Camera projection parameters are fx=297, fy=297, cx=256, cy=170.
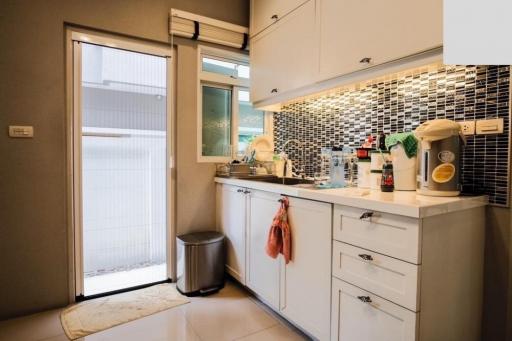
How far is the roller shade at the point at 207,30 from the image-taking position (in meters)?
2.60

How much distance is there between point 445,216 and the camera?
51.8 inches

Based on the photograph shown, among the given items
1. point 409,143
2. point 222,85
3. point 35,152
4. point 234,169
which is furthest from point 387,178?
point 35,152

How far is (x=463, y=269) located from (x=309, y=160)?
1473 mm

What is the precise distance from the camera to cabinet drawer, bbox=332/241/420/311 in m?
1.23

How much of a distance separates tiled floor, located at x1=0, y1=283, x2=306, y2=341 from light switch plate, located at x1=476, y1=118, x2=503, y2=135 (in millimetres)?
1593

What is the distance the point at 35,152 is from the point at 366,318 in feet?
7.88

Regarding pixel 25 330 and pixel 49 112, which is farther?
pixel 49 112

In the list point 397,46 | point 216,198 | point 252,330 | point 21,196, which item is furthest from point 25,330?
→ point 397,46

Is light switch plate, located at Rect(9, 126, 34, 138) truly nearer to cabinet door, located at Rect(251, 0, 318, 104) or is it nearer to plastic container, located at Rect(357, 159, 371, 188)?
cabinet door, located at Rect(251, 0, 318, 104)

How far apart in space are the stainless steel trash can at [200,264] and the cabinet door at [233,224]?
0.10 metres

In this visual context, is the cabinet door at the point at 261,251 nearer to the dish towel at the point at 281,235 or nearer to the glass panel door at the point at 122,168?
the dish towel at the point at 281,235

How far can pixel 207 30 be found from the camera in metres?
2.75

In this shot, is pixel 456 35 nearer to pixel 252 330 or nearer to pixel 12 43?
pixel 252 330

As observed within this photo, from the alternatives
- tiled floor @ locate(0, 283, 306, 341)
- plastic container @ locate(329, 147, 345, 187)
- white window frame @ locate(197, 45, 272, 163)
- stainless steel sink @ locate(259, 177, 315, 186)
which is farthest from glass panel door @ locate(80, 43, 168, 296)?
plastic container @ locate(329, 147, 345, 187)
